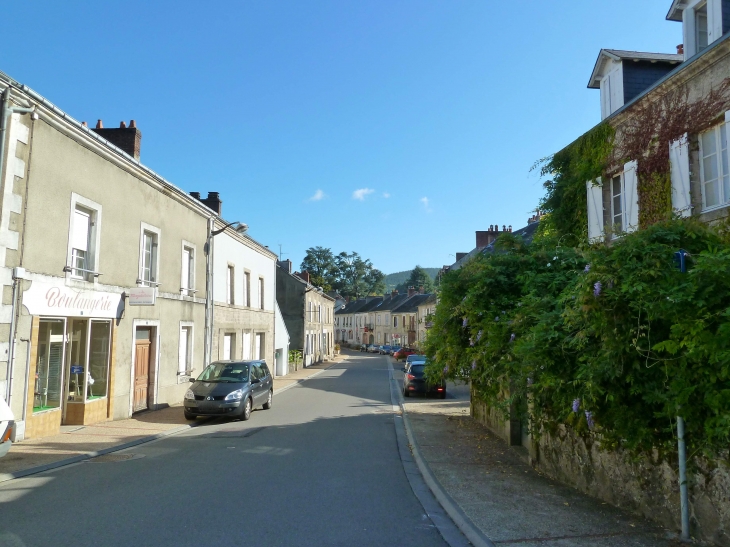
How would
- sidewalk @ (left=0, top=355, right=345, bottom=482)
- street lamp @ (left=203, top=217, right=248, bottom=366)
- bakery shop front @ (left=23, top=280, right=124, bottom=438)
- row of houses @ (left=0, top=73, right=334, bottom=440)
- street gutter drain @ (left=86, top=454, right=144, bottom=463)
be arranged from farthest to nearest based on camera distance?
street lamp @ (left=203, top=217, right=248, bottom=366) → bakery shop front @ (left=23, top=280, right=124, bottom=438) → row of houses @ (left=0, top=73, right=334, bottom=440) → street gutter drain @ (left=86, top=454, right=144, bottom=463) → sidewalk @ (left=0, top=355, right=345, bottom=482)

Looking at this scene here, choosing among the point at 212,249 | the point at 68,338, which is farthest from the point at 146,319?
the point at 212,249

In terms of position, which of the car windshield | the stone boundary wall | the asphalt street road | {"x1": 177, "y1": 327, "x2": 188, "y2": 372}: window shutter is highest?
{"x1": 177, "y1": 327, "x2": 188, "y2": 372}: window shutter

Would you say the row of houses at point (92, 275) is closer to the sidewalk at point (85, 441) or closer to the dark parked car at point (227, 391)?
the sidewalk at point (85, 441)

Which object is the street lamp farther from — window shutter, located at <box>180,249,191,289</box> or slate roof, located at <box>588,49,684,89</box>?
slate roof, located at <box>588,49,684,89</box>

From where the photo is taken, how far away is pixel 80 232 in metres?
12.3

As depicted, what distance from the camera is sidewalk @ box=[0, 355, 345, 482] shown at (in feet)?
28.7

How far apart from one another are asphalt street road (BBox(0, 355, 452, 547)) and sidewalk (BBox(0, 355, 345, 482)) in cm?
39

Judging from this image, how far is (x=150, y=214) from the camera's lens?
15398mm

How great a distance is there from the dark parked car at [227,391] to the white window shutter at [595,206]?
9.62 m

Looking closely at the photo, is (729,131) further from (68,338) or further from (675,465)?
(68,338)

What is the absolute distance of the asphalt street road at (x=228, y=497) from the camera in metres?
5.55

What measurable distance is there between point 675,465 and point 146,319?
521 inches

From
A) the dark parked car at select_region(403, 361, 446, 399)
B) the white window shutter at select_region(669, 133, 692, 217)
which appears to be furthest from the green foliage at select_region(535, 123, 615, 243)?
the dark parked car at select_region(403, 361, 446, 399)

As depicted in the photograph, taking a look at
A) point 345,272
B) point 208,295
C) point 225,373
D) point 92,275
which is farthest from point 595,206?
point 345,272
